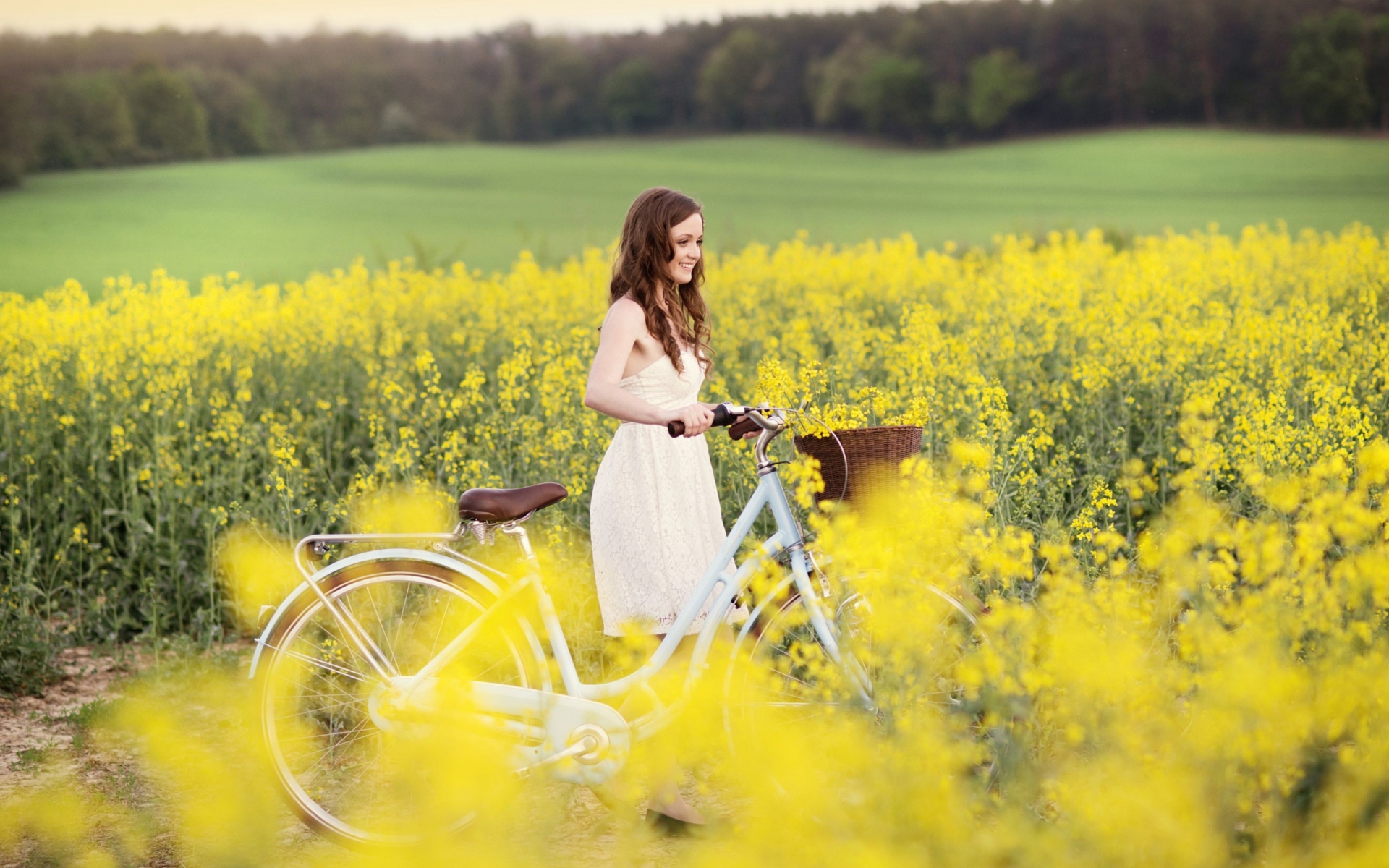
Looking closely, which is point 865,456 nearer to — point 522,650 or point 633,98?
point 522,650

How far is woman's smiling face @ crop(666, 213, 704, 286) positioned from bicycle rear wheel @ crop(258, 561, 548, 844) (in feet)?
3.44

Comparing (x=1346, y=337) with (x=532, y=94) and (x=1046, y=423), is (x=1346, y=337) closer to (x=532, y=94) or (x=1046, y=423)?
(x=1046, y=423)

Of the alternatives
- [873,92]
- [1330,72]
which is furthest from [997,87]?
[1330,72]

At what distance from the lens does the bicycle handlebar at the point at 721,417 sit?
133 inches

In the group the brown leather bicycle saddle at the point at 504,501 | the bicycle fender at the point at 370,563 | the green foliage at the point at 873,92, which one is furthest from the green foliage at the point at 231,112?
the brown leather bicycle saddle at the point at 504,501

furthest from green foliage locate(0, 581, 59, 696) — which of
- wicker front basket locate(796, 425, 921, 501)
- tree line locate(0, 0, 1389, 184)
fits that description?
tree line locate(0, 0, 1389, 184)

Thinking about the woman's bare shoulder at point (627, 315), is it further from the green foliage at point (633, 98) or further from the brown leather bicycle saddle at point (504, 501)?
the green foliage at point (633, 98)

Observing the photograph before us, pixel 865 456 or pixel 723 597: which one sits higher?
pixel 865 456

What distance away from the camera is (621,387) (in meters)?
3.66

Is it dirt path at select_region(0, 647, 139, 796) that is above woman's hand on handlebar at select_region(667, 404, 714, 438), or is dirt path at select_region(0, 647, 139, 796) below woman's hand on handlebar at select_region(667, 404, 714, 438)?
below

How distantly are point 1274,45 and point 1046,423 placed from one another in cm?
2421

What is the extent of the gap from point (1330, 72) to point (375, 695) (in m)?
26.4

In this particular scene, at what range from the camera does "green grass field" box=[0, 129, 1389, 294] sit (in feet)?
78.6

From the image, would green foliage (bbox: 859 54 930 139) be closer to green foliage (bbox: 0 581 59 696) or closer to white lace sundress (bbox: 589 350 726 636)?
green foliage (bbox: 0 581 59 696)
